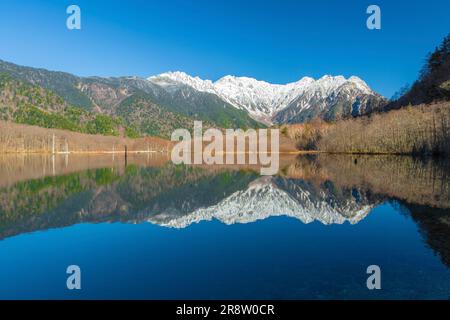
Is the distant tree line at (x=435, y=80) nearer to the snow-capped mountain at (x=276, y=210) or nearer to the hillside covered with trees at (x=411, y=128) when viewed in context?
the hillside covered with trees at (x=411, y=128)

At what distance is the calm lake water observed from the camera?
10.9m

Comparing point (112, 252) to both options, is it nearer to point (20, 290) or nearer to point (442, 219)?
point (20, 290)

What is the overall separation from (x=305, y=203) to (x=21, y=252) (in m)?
19.1

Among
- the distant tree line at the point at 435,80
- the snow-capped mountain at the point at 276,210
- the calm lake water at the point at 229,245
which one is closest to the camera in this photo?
the calm lake water at the point at 229,245

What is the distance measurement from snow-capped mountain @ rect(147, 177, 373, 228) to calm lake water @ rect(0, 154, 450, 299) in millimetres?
80

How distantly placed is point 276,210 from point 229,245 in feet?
33.7

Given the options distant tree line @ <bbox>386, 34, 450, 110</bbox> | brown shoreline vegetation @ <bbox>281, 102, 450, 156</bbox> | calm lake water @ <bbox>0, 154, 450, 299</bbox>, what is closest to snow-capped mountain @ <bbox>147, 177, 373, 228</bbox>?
calm lake water @ <bbox>0, 154, 450, 299</bbox>

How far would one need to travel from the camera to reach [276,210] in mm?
26156

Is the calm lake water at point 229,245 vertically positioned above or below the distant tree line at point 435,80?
below

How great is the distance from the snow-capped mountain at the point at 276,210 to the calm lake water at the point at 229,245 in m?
0.08

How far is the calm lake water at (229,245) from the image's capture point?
35.9ft

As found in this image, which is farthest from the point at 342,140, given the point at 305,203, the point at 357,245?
the point at 357,245

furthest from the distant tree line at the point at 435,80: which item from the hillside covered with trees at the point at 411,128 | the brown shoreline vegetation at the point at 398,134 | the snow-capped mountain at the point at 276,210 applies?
the snow-capped mountain at the point at 276,210
